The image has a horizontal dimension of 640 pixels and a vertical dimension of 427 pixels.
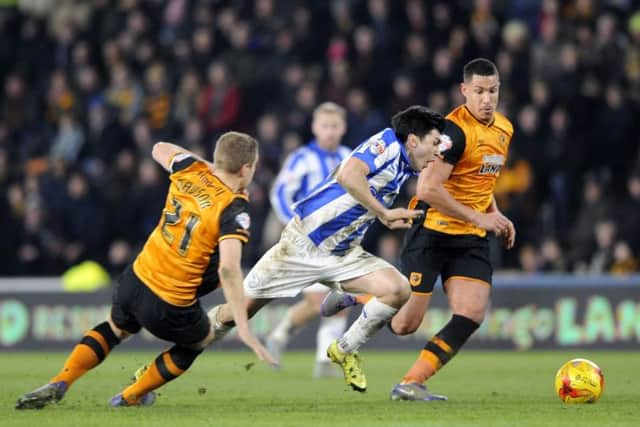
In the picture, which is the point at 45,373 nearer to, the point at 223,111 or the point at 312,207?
the point at 312,207

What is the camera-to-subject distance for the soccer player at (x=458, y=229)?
369 inches

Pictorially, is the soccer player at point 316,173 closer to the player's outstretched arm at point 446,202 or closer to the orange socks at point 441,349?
the orange socks at point 441,349

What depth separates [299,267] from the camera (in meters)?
9.65

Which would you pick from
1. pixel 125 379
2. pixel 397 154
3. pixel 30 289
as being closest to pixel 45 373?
pixel 125 379

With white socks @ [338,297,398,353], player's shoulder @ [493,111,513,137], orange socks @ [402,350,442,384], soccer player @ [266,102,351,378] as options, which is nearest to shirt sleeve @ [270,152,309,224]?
soccer player @ [266,102,351,378]

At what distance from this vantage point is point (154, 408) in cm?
878

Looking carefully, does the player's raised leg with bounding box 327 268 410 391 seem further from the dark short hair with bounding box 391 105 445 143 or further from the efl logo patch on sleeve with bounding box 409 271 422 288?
the dark short hair with bounding box 391 105 445 143

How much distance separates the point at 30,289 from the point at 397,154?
25.7 ft

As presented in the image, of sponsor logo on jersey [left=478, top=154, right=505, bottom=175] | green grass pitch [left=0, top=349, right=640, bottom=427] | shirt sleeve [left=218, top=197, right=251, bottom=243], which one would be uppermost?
sponsor logo on jersey [left=478, top=154, right=505, bottom=175]

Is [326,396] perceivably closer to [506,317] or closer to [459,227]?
[459,227]

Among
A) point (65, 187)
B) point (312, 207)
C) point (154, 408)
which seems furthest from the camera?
point (65, 187)

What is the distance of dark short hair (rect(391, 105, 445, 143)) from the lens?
9.26m

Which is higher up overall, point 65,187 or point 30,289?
point 65,187

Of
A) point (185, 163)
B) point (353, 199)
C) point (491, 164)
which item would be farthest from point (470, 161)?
point (185, 163)
